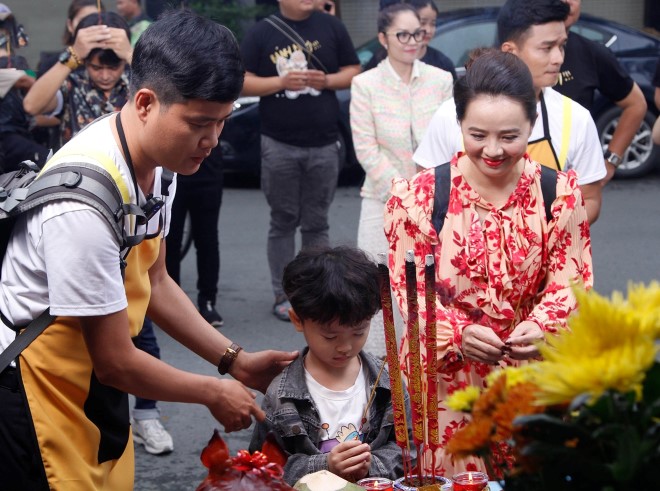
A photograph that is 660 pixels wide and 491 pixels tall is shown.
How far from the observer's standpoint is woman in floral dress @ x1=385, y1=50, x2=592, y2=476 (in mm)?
3006

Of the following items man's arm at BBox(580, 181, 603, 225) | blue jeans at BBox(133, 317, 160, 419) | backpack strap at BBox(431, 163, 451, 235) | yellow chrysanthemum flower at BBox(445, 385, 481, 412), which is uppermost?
yellow chrysanthemum flower at BBox(445, 385, 481, 412)

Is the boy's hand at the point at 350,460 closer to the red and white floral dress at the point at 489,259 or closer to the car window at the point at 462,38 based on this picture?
the red and white floral dress at the point at 489,259

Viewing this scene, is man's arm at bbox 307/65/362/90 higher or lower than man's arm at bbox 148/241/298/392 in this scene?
higher

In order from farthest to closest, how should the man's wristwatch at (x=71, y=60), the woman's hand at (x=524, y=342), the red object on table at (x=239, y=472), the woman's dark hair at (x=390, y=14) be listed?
the woman's dark hair at (x=390, y=14) → the man's wristwatch at (x=71, y=60) → the woman's hand at (x=524, y=342) → the red object on table at (x=239, y=472)

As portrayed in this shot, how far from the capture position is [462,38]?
34.1 ft

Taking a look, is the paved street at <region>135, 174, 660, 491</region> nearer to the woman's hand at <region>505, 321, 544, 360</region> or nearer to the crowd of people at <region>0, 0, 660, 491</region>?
the crowd of people at <region>0, 0, 660, 491</region>

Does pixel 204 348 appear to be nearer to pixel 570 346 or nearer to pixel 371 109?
pixel 570 346

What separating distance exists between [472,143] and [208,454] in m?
1.56

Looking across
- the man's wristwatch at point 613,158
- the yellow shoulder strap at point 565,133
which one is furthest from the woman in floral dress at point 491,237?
the man's wristwatch at point 613,158

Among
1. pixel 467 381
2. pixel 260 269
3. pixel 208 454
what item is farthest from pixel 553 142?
pixel 260 269

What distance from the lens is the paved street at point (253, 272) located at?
4.82 m

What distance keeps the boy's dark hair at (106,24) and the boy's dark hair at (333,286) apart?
8.94 feet

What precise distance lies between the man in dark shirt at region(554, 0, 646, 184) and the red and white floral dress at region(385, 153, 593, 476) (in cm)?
178

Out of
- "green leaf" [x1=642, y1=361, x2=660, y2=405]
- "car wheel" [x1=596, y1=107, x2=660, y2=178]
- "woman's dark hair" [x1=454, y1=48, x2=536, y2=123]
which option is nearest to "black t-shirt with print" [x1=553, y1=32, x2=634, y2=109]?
"woman's dark hair" [x1=454, y1=48, x2=536, y2=123]
